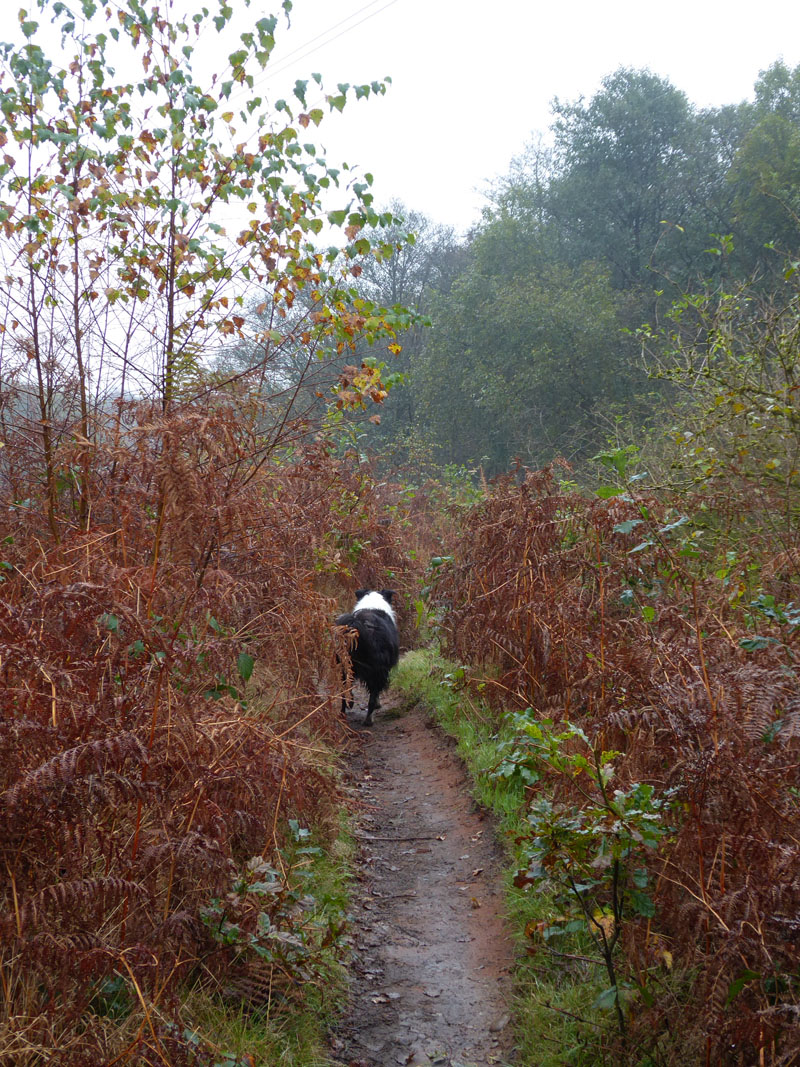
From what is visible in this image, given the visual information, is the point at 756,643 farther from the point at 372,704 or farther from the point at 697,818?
the point at 372,704

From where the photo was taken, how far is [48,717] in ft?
9.62

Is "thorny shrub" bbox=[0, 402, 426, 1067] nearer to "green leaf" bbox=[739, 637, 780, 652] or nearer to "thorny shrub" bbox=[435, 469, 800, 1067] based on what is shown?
"thorny shrub" bbox=[435, 469, 800, 1067]

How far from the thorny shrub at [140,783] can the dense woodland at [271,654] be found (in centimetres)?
2

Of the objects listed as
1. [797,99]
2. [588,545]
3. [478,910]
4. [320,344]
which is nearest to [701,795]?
[478,910]

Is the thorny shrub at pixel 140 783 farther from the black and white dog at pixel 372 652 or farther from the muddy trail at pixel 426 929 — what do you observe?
the black and white dog at pixel 372 652

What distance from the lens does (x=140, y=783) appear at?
9.14ft

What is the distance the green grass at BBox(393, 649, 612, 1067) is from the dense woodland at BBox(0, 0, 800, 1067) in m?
0.05

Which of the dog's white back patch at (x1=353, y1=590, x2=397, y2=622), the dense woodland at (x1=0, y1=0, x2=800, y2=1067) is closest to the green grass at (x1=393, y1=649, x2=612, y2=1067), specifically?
the dense woodland at (x1=0, y1=0, x2=800, y2=1067)

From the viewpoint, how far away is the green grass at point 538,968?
326 cm

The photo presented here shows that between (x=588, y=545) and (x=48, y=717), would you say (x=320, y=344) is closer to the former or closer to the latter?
(x=588, y=545)

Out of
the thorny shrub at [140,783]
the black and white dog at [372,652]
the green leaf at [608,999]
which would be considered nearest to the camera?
the thorny shrub at [140,783]

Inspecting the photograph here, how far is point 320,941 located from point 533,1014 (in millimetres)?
1165

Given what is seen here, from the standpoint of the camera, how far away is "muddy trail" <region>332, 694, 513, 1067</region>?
3.60 m

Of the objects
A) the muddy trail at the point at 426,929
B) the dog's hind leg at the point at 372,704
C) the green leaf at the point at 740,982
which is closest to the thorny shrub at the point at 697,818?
the green leaf at the point at 740,982
